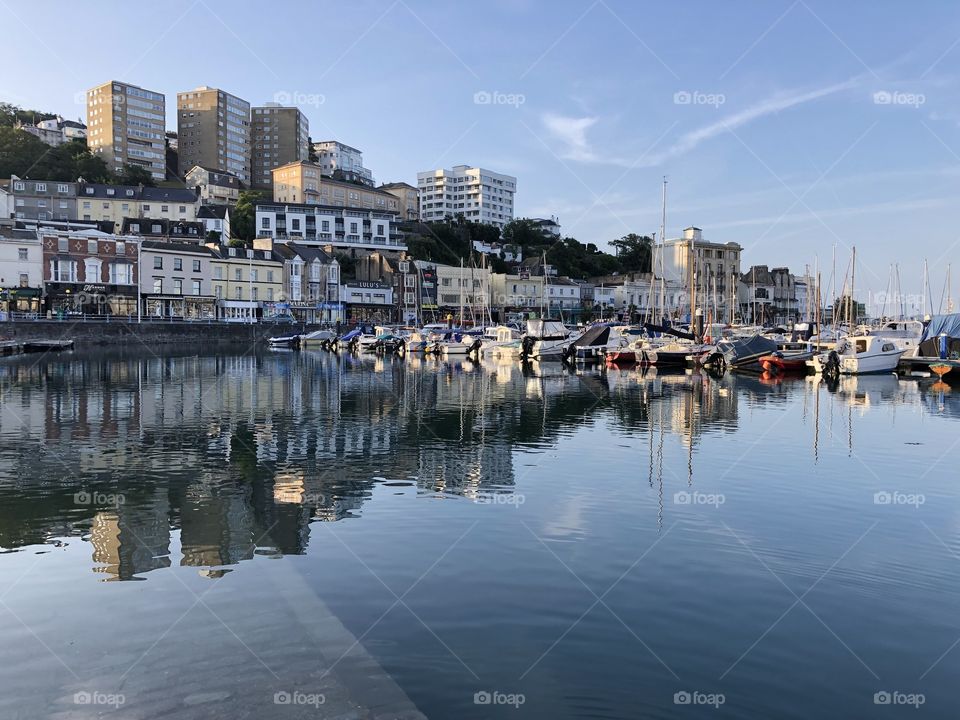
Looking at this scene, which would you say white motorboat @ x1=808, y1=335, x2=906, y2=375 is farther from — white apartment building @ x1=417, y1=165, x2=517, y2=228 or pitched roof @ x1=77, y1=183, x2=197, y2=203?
white apartment building @ x1=417, y1=165, x2=517, y2=228

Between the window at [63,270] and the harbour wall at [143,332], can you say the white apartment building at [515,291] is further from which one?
the window at [63,270]

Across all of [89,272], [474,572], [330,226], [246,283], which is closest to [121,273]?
[89,272]

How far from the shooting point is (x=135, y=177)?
13912 centimetres

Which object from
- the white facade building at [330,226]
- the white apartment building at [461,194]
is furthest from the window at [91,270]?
the white apartment building at [461,194]

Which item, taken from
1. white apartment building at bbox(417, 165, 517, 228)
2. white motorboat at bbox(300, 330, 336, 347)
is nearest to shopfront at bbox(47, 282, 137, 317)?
white motorboat at bbox(300, 330, 336, 347)

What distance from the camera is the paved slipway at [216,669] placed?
697 centimetres

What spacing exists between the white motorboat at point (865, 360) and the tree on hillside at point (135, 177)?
12453cm

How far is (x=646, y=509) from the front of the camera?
1455 centimetres

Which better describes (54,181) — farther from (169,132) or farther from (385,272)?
(169,132)

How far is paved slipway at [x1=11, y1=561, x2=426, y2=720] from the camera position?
22.9 ft

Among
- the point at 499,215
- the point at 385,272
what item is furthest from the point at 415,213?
the point at 385,272

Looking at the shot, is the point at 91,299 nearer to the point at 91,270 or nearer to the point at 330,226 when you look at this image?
the point at 91,270

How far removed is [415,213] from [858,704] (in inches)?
6890

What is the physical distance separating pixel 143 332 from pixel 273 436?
67.9 m
